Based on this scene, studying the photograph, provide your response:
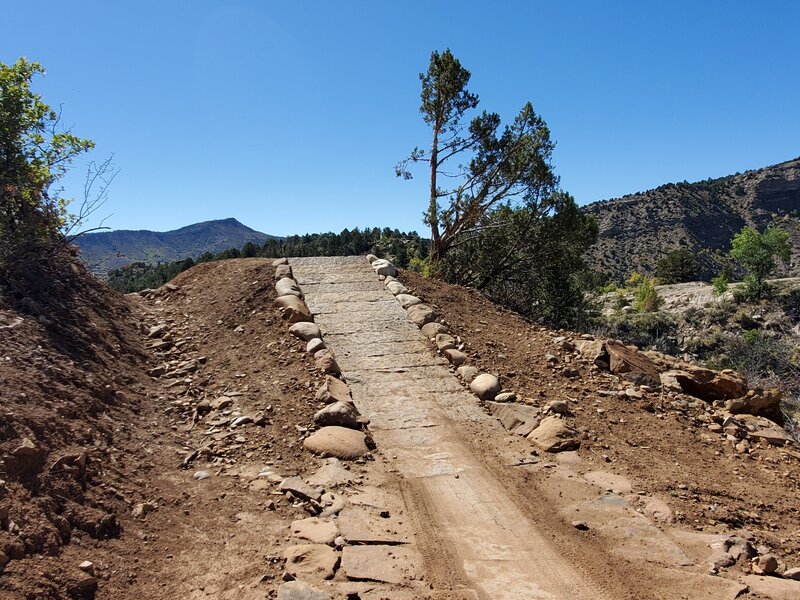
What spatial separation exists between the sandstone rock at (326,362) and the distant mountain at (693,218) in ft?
180

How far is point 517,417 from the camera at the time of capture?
5.31 m

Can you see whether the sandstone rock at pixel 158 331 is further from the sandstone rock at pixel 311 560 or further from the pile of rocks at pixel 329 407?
the sandstone rock at pixel 311 560

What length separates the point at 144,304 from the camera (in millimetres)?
8617

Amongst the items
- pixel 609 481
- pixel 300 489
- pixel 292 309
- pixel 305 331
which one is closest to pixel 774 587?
pixel 609 481

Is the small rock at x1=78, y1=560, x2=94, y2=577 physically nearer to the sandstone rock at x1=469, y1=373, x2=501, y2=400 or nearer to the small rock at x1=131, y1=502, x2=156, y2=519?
the small rock at x1=131, y1=502, x2=156, y2=519

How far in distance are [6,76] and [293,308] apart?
408cm

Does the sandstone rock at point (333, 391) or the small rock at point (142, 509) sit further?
the sandstone rock at point (333, 391)

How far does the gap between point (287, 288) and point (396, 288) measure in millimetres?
1741

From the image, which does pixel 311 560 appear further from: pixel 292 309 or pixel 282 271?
pixel 282 271

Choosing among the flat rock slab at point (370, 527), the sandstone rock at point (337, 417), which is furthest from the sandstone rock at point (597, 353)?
the flat rock slab at point (370, 527)

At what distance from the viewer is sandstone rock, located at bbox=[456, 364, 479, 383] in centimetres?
621

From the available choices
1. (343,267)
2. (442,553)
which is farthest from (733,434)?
(343,267)

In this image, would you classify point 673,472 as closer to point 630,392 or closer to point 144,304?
point 630,392

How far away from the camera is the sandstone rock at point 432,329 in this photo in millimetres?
7367
